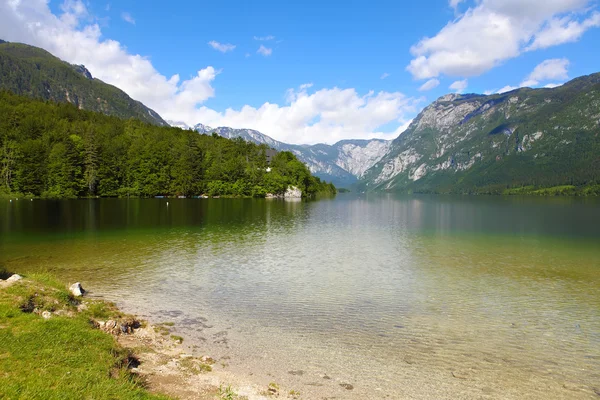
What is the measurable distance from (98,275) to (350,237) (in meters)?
33.2

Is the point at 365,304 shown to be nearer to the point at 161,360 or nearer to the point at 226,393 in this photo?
the point at 226,393

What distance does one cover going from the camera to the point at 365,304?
21812 mm

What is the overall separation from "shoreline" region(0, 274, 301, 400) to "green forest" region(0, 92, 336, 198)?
14225cm

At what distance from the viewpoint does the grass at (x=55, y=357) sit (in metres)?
8.98

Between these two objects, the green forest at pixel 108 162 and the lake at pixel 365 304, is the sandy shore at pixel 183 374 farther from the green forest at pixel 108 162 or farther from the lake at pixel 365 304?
the green forest at pixel 108 162

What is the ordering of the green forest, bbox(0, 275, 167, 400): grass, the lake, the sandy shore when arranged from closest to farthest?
1. bbox(0, 275, 167, 400): grass
2. the sandy shore
3. the lake
4. the green forest

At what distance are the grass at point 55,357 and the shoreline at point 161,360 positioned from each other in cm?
29

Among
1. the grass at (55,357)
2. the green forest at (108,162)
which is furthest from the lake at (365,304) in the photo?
the green forest at (108,162)

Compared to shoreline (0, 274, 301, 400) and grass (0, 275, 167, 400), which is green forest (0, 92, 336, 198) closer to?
shoreline (0, 274, 301, 400)

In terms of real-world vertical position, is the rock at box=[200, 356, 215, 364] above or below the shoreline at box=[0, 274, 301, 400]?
below

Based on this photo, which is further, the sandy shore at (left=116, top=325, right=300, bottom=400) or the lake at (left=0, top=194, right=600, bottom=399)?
the lake at (left=0, top=194, right=600, bottom=399)

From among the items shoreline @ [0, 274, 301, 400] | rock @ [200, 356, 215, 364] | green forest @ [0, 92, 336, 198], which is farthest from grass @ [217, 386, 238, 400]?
green forest @ [0, 92, 336, 198]

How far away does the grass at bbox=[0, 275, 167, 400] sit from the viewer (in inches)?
354

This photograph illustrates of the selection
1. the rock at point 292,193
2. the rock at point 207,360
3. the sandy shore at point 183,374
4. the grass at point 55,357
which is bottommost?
the rock at point 207,360
